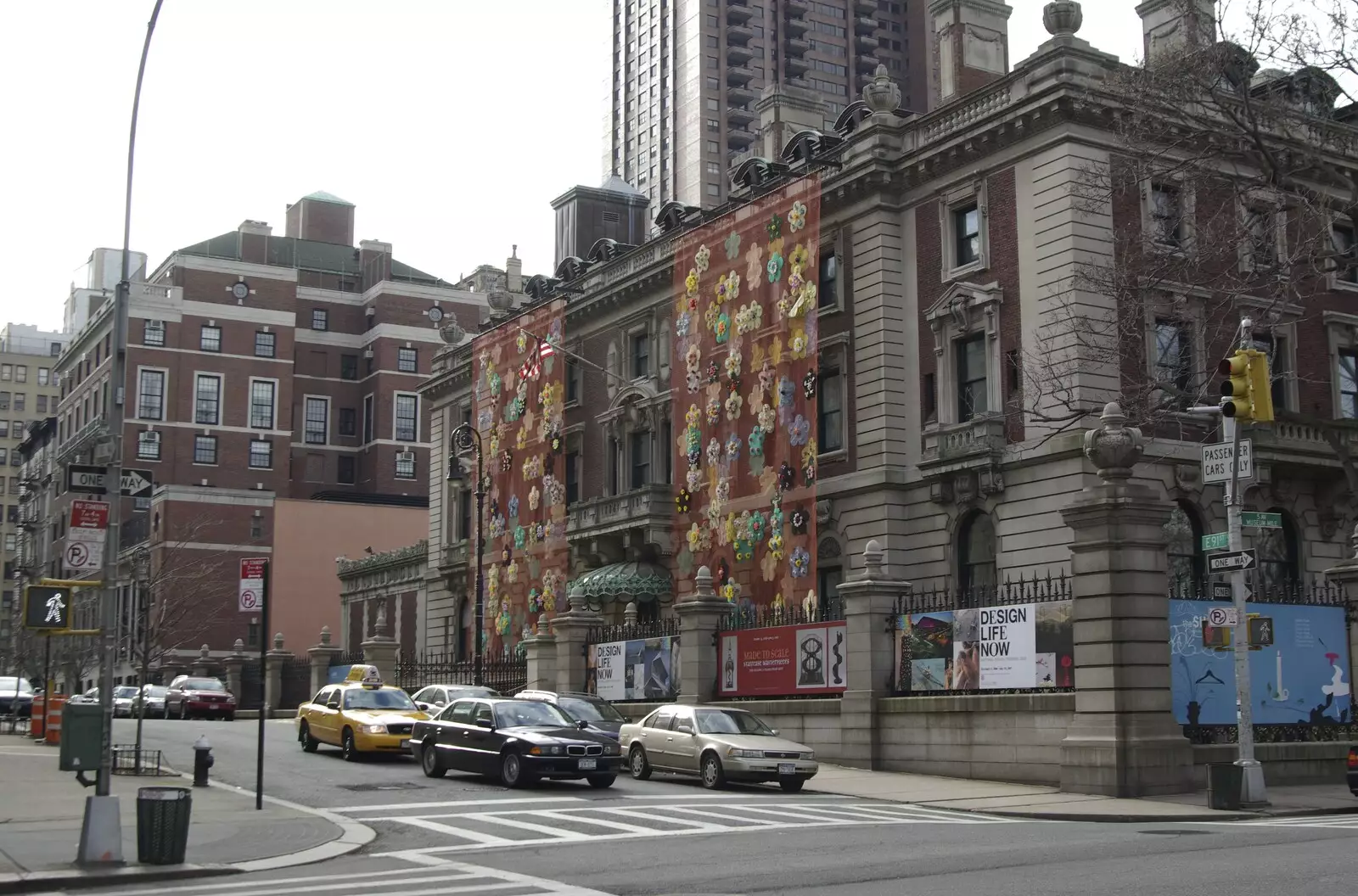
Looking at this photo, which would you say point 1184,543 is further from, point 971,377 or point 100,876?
point 100,876

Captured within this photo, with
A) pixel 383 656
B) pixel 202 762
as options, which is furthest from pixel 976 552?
pixel 383 656

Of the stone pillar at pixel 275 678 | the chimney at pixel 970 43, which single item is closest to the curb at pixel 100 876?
the chimney at pixel 970 43

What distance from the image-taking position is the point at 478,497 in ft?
164

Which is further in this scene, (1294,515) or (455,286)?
(455,286)

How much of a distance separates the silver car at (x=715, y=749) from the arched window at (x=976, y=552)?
41.6 ft

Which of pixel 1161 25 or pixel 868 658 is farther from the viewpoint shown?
pixel 1161 25

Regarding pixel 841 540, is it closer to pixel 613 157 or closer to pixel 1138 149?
pixel 1138 149

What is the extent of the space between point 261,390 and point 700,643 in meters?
64.5

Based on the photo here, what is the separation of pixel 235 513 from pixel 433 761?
62.7m

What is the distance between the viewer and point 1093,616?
2409 cm

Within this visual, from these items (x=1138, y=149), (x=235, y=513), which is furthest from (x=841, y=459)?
(x=235, y=513)

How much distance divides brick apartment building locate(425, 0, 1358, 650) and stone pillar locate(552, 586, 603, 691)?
283 inches

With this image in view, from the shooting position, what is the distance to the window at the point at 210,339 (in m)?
90.4

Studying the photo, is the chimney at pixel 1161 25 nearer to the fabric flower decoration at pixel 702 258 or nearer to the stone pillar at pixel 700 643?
the fabric flower decoration at pixel 702 258
